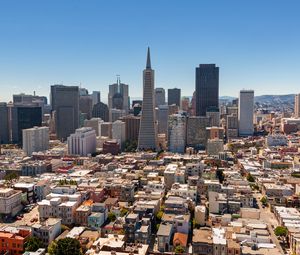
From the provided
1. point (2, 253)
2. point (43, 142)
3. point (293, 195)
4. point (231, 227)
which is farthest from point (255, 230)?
point (43, 142)

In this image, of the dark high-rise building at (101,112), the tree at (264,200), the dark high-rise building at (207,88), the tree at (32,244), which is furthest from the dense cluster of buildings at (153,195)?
the dark high-rise building at (101,112)

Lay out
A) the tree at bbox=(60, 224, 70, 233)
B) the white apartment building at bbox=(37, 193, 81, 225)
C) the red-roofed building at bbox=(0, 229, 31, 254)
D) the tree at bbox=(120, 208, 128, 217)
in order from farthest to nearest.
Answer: the tree at bbox=(120, 208, 128, 217), the white apartment building at bbox=(37, 193, 81, 225), the tree at bbox=(60, 224, 70, 233), the red-roofed building at bbox=(0, 229, 31, 254)

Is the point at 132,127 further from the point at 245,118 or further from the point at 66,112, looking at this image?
the point at 245,118

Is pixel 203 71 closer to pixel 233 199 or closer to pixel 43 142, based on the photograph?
pixel 43 142

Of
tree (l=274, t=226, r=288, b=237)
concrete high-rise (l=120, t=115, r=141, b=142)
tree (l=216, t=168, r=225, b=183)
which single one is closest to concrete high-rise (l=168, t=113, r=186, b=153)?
concrete high-rise (l=120, t=115, r=141, b=142)

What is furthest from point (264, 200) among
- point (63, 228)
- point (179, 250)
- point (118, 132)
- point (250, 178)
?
point (118, 132)

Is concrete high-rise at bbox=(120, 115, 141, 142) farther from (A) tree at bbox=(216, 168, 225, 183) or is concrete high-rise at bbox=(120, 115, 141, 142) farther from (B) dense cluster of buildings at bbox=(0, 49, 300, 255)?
(A) tree at bbox=(216, 168, 225, 183)
